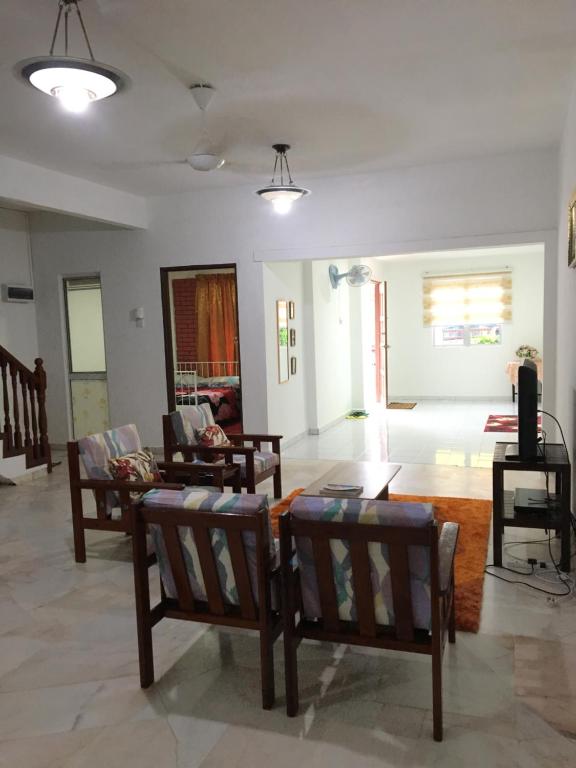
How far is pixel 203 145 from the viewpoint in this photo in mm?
4789

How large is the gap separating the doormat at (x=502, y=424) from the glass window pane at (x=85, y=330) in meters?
4.94

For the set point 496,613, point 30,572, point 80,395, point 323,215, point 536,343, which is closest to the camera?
point 496,613

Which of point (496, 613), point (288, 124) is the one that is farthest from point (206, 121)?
point (496, 613)

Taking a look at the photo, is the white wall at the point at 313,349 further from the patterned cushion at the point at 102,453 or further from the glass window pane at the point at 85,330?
the patterned cushion at the point at 102,453

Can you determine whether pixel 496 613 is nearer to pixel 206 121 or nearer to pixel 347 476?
pixel 347 476

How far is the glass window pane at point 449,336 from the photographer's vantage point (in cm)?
1078

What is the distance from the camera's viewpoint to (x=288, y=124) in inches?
177

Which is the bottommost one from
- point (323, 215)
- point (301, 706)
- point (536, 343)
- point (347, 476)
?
point (301, 706)

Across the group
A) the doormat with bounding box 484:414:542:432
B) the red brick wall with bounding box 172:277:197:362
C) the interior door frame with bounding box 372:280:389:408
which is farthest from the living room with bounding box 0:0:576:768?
the red brick wall with bounding box 172:277:197:362

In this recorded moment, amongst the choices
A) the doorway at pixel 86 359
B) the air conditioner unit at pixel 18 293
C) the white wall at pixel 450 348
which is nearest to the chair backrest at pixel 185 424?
the doorway at pixel 86 359

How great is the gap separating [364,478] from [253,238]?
3.40 metres

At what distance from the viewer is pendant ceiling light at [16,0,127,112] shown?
8.51 ft

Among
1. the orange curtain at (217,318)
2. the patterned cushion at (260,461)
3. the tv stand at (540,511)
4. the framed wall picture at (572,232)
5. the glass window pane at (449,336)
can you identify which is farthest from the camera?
the glass window pane at (449,336)

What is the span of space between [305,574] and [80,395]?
19.6 feet
